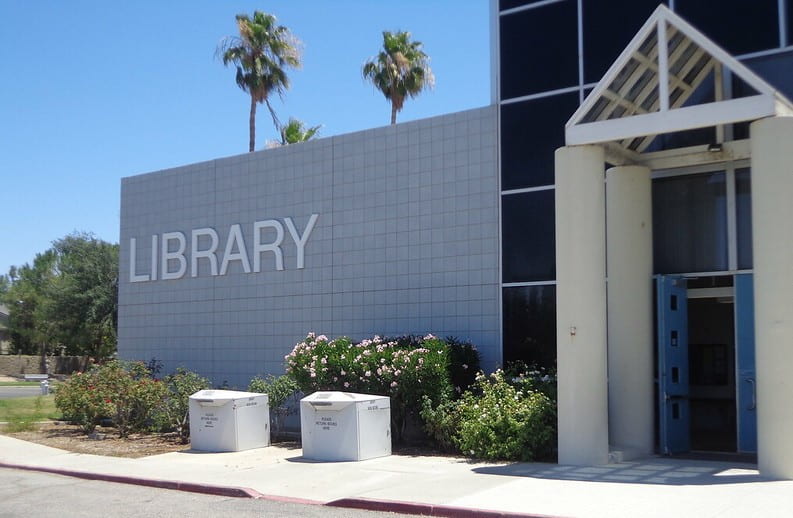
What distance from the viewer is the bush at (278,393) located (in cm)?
1883

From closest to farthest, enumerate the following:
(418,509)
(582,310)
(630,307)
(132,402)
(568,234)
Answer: (418,509)
(582,310)
(568,234)
(630,307)
(132,402)

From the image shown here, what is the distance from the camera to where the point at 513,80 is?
1778cm

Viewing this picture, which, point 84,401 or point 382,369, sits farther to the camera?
point 84,401

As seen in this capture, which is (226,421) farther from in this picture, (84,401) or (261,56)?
(261,56)

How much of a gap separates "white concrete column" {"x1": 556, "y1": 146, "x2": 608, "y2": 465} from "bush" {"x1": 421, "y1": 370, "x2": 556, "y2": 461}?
84 centimetres

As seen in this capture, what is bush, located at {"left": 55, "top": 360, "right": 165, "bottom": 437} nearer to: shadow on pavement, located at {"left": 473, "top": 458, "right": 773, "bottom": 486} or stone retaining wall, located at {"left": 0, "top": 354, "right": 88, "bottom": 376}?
shadow on pavement, located at {"left": 473, "top": 458, "right": 773, "bottom": 486}

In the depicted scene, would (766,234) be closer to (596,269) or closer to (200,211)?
(596,269)

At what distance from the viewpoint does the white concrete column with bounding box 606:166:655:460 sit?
14.8 m

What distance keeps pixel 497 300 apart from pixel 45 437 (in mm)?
10784

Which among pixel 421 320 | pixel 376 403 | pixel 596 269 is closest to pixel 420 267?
pixel 421 320

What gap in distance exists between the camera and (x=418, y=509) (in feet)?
35.4

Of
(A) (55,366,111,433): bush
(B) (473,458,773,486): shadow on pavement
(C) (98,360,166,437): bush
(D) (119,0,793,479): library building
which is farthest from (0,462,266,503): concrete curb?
(D) (119,0,793,479): library building

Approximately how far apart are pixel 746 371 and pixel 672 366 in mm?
1348

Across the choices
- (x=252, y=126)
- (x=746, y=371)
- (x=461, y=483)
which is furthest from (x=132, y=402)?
(x=252, y=126)
